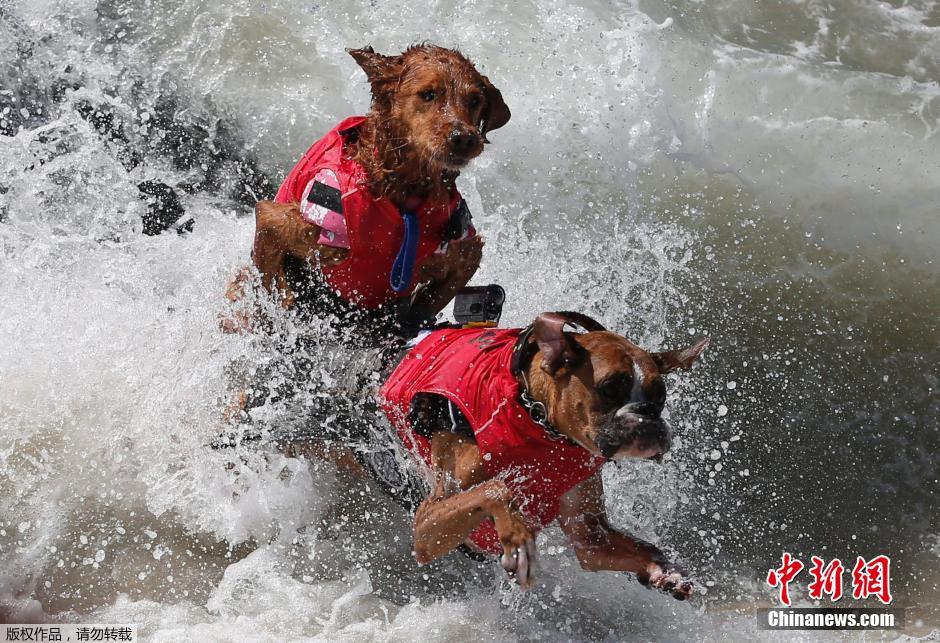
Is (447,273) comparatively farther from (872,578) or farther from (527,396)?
(872,578)

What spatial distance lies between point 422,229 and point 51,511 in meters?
3.39

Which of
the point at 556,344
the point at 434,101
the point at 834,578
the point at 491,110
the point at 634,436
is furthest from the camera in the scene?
the point at 834,578

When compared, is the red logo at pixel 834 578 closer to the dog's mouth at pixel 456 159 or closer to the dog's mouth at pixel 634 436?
the dog's mouth at pixel 634 436

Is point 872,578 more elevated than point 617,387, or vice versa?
point 617,387

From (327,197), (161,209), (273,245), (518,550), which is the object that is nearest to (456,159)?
(327,197)

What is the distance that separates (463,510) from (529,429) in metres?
0.44

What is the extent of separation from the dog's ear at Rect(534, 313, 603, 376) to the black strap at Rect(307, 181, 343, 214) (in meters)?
→ 1.53

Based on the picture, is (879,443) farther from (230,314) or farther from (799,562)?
(230,314)

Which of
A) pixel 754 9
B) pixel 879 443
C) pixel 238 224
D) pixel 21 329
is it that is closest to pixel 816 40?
pixel 754 9

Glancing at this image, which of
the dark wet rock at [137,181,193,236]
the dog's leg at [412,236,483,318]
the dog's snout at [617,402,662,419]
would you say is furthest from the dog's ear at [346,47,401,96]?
the dark wet rock at [137,181,193,236]

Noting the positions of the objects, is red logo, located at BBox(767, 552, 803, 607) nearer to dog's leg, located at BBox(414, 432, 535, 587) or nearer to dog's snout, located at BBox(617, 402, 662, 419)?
dog's leg, located at BBox(414, 432, 535, 587)

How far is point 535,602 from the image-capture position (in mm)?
6027

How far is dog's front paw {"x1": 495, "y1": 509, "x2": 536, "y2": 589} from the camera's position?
12.2 ft

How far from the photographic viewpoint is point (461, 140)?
14.5ft
